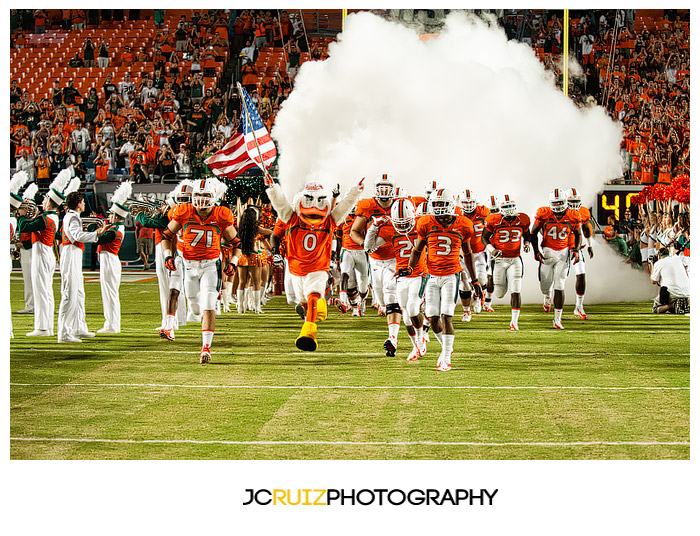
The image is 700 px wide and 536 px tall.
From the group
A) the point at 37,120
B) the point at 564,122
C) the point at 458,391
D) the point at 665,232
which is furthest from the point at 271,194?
the point at 37,120

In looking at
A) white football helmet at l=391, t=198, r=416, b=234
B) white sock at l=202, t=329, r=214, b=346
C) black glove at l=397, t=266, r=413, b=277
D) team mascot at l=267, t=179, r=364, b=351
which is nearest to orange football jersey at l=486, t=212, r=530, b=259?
white football helmet at l=391, t=198, r=416, b=234

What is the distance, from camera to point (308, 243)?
791 cm

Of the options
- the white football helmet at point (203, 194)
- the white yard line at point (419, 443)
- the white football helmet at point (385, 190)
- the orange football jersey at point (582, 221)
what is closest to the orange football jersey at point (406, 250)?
A: the white football helmet at point (385, 190)

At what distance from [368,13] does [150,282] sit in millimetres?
6422

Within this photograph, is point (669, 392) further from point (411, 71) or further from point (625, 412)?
point (411, 71)

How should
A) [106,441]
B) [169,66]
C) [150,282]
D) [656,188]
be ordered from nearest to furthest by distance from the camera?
[106,441], [656,188], [150,282], [169,66]

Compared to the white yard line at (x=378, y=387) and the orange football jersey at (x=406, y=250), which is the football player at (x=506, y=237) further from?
the white yard line at (x=378, y=387)

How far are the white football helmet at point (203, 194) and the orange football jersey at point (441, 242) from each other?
1846mm

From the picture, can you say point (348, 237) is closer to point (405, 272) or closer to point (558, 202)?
point (558, 202)

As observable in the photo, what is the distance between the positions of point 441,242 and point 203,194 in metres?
2.09

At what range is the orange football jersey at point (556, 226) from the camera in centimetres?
1061

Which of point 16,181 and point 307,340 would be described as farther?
point 16,181

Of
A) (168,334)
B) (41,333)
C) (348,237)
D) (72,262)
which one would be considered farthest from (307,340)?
(41,333)

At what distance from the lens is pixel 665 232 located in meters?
12.4
